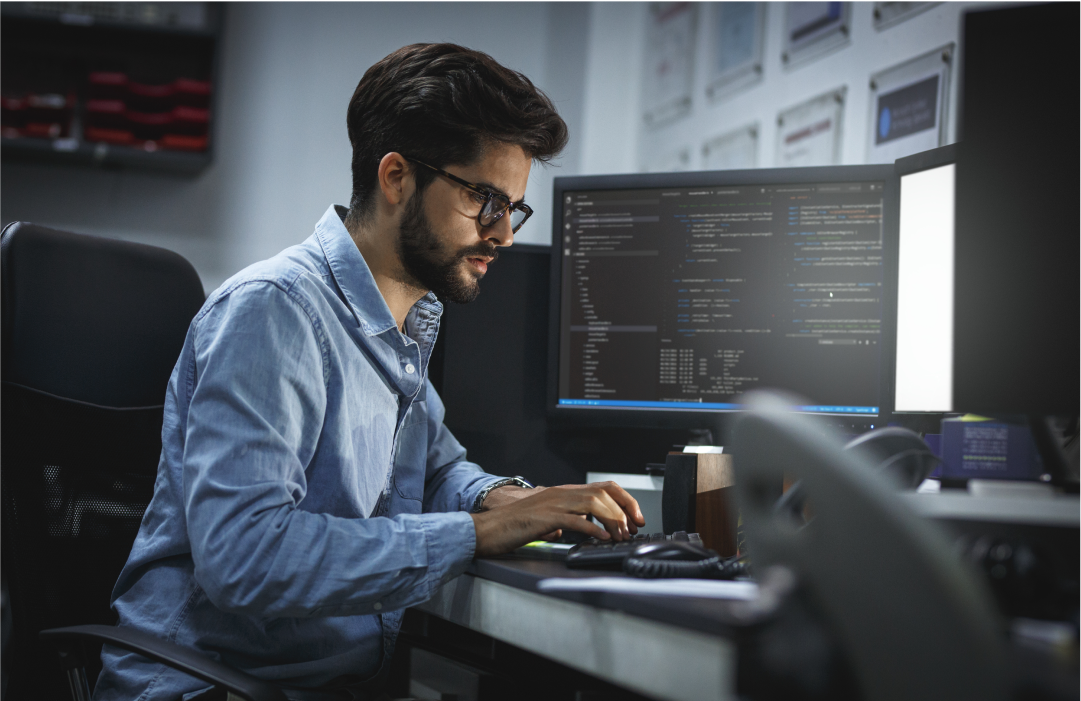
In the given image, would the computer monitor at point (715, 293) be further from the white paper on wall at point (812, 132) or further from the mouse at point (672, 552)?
the white paper on wall at point (812, 132)

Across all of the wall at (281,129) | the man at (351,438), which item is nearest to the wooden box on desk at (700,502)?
the man at (351,438)

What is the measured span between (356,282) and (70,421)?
1.25 feet

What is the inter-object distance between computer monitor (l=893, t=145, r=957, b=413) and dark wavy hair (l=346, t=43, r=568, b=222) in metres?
0.52

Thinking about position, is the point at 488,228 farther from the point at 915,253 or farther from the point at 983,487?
the point at 983,487

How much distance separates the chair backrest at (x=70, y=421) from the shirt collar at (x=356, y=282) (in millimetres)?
254

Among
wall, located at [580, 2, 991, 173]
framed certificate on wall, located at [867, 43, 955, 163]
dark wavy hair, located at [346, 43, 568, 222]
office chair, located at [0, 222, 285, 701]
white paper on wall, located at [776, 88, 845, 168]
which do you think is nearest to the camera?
office chair, located at [0, 222, 285, 701]

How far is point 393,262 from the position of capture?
1144 mm

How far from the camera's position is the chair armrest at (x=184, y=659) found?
0.73 metres

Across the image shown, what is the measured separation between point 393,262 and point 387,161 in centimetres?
13

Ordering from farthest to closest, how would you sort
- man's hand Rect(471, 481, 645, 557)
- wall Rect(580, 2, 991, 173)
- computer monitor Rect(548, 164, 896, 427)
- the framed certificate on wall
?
wall Rect(580, 2, 991, 173) → the framed certificate on wall → computer monitor Rect(548, 164, 896, 427) → man's hand Rect(471, 481, 645, 557)

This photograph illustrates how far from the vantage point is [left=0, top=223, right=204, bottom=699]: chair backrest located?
971mm

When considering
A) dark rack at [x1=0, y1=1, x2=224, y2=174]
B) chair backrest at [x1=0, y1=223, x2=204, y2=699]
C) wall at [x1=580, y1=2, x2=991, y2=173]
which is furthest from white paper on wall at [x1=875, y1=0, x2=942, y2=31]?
dark rack at [x1=0, y1=1, x2=224, y2=174]

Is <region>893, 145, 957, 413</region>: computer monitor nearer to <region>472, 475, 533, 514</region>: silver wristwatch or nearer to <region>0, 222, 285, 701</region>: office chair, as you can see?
<region>472, 475, 533, 514</region>: silver wristwatch

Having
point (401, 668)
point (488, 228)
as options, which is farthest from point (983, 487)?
point (401, 668)
